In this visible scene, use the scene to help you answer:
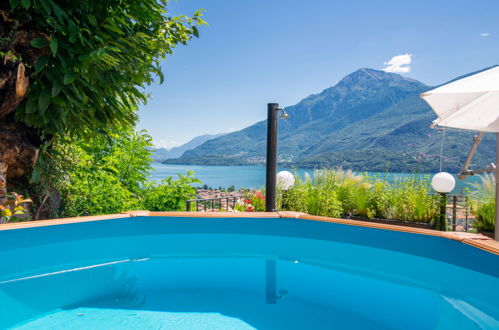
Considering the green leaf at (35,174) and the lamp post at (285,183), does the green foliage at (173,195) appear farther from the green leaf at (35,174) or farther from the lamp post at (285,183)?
the green leaf at (35,174)

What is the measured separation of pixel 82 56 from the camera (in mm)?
2490

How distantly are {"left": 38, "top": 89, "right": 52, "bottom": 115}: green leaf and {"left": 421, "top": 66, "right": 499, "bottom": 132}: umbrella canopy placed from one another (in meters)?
3.68

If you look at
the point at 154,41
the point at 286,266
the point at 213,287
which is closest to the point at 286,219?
the point at 286,266

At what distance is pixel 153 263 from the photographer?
2895 millimetres

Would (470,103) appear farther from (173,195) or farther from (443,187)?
(173,195)

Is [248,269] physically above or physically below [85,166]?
below

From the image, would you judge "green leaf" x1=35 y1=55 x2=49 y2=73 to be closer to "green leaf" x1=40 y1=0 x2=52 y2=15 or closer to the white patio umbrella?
"green leaf" x1=40 y1=0 x2=52 y2=15

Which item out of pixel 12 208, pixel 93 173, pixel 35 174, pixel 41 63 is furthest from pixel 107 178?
pixel 41 63

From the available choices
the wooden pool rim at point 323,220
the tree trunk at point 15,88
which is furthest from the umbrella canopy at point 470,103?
the tree trunk at point 15,88

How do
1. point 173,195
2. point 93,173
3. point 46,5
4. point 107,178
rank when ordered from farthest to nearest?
point 173,195
point 93,173
point 107,178
point 46,5

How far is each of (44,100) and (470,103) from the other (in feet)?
13.5

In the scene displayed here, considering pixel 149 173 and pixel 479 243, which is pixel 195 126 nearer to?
pixel 149 173

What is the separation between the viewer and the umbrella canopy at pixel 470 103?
2929 mm

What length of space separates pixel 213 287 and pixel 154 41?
109 inches
